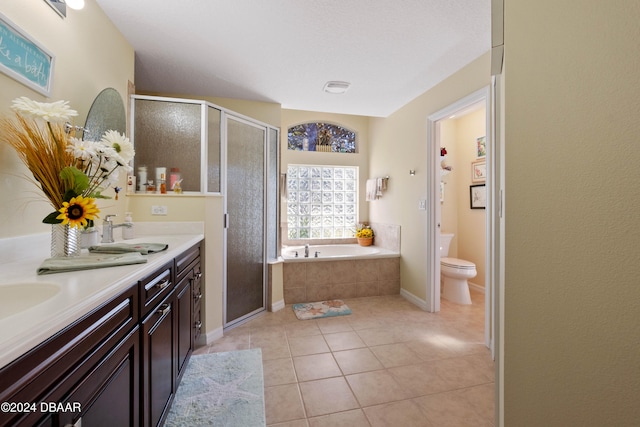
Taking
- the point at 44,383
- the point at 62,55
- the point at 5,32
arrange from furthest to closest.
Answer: the point at 62,55, the point at 5,32, the point at 44,383

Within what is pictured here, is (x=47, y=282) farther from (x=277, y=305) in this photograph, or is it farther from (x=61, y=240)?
(x=277, y=305)

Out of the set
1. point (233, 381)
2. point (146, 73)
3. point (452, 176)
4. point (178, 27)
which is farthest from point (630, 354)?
point (452, 176)

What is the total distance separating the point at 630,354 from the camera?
0.48m

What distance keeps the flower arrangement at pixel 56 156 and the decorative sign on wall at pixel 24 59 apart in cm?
16

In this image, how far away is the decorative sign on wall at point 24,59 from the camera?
43.0 inches

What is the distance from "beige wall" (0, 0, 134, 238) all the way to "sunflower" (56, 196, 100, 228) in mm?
299

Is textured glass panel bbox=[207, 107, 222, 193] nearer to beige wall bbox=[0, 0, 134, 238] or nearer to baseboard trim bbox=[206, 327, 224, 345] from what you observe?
beige wall bbox=[0, 0, 134, 238]

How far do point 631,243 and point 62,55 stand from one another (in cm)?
232

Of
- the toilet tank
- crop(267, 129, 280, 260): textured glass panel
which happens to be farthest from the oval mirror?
the toilet tank

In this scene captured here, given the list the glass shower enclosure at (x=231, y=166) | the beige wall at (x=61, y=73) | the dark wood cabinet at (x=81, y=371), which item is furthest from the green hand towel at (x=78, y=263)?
the glass shower enclosure at (x=231, y=166)

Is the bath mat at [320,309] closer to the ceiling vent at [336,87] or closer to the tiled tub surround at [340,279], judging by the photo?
the tiled tub surround at [340,279]

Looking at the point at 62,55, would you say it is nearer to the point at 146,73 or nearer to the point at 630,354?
the point at 146,73

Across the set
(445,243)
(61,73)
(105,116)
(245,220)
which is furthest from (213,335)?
(445,243)

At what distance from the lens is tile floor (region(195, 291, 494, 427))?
1541 millimetres
